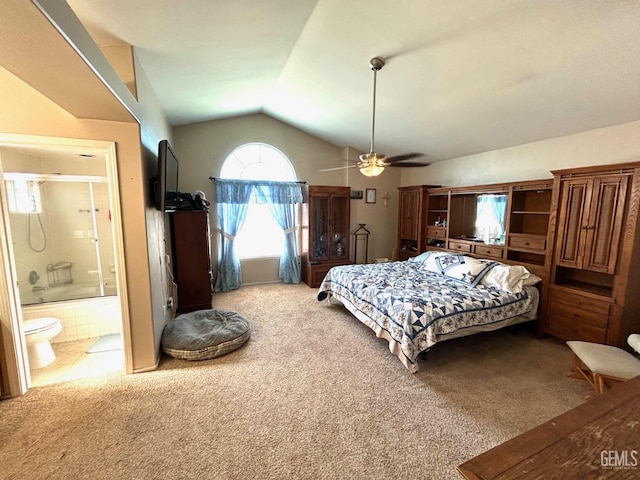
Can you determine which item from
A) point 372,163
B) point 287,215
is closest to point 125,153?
point 372,163

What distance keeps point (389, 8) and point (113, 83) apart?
212 cm

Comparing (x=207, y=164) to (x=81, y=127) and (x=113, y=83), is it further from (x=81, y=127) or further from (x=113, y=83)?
Result: (x=113, y=83)

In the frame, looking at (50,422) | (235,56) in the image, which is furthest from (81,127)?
(50,422)

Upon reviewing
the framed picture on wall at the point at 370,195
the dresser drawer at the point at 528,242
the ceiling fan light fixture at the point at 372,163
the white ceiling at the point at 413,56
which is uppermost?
the white ceiling at the point at 413,56

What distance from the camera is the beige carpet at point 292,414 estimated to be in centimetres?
159

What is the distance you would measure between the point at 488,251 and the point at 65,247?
5.78 meters

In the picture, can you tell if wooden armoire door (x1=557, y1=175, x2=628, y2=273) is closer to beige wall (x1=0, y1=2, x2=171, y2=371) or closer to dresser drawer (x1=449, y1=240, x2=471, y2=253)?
dresser drawer (x1=449, y1=240, x2=471, y2=253)

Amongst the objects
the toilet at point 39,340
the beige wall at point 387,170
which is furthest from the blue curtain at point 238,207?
the toilet at point 39,340

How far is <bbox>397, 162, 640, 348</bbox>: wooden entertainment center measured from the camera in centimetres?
254

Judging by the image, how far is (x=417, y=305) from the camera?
8.45 feet

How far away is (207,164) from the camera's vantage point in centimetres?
486

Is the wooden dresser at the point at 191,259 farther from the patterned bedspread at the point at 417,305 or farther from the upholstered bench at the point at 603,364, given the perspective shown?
the upholstered bench at the point at 603,364

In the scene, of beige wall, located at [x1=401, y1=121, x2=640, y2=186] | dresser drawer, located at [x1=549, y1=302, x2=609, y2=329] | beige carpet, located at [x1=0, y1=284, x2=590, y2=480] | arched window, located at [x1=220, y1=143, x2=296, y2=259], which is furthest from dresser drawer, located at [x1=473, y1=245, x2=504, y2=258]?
arched window, located at [x1=220, y1=143, x2=296, y2=259]

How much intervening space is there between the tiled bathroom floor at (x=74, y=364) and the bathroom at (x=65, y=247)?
0.04 ft
